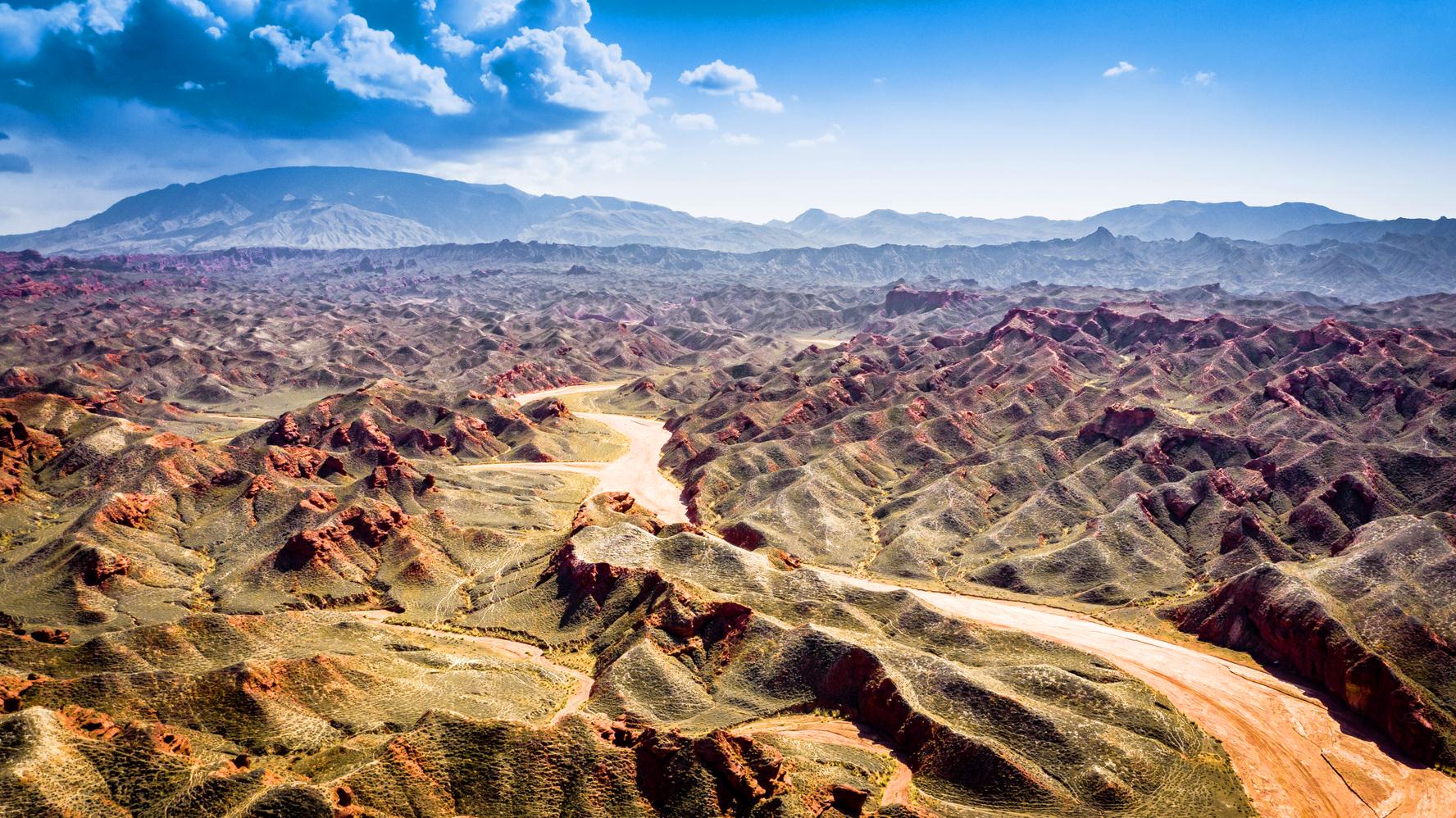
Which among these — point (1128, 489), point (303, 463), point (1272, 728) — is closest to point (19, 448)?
point (303, 463)

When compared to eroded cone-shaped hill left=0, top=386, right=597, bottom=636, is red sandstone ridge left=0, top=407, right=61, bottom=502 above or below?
above

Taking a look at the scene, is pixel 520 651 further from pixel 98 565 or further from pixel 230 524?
pixel 230 524

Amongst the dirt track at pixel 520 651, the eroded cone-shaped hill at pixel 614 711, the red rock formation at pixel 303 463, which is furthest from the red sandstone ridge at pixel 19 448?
the dirt track at pixel 520 651

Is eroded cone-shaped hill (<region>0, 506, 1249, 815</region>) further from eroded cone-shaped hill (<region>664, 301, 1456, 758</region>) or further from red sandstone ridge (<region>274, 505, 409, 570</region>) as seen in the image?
eroded cone-shaped hill (<region>664, 301, 1456, 758</region>)

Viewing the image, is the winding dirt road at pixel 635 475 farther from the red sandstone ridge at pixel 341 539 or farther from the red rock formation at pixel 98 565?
the red rock formation at pixel 98 565

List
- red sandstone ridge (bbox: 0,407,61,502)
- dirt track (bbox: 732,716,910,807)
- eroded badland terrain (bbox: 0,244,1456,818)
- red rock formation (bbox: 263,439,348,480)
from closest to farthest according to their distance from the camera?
Result: eroded badland terrain (bbox: 0,244,1456,818) < dirt track (bbox: 732,716,910,807) < red sandstone ridge (bbox: 0,407,61,502) < red rock formation (bbox: 263,439,348,480)

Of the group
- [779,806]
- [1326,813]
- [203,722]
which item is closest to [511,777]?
[779,806]

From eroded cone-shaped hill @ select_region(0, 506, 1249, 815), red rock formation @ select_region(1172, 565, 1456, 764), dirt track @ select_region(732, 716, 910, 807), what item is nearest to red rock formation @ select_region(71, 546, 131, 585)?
eroded cone-shaped hill @ select_region(0, 506, 1249, 815)
